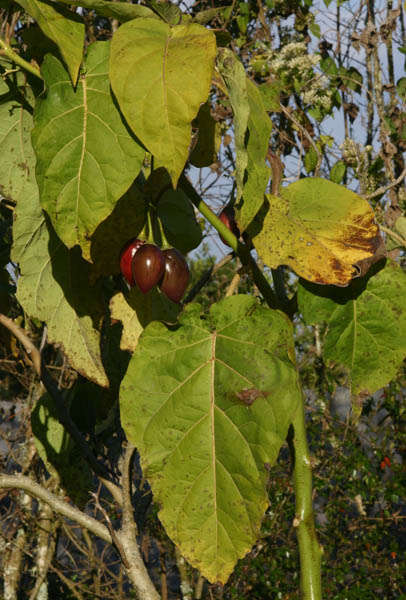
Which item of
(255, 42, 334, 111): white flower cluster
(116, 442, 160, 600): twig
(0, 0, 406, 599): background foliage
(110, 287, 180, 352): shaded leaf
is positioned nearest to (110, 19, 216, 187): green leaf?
(0, 0, 406, 599): background foliage

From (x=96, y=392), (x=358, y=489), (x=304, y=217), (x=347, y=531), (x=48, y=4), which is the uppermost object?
(x=48, y=4)

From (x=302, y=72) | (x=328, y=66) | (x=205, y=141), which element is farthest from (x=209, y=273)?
(x=328, y=66)

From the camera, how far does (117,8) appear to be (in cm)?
49

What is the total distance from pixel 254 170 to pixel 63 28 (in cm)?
18

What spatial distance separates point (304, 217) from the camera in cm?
59

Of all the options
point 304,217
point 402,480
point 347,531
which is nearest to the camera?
point 304,217

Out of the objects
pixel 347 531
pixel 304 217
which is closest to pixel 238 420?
pixel 304 217

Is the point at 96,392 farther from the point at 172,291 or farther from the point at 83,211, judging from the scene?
the point at 83,211

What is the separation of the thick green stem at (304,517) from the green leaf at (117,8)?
35cm

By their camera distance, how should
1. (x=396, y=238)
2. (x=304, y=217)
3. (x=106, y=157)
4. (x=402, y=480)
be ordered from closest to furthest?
(x=106, y=157)
(x=304, y=217)
(x=396, y=238)
(x=402, y=480)

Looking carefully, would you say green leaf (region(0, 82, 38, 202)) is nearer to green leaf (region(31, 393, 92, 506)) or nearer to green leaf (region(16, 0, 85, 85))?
green leaf (region(16, 0, 85, 85))

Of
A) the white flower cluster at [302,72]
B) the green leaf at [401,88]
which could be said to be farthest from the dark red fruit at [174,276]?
the green leaf at [401,88]

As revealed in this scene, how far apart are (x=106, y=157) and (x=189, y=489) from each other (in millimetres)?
274

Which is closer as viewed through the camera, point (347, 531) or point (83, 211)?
point (83, 211)
